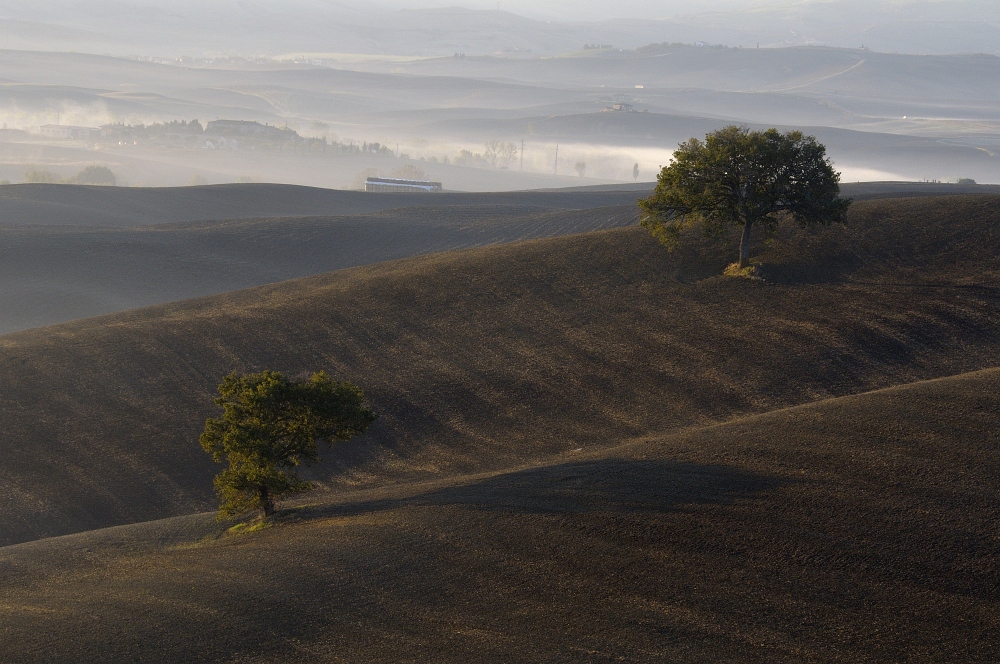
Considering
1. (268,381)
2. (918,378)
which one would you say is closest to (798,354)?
(918,378)

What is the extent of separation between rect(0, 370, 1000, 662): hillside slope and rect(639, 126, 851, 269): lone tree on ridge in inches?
796

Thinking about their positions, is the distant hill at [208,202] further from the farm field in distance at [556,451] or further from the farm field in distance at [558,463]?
the farm field in distance at [558,463]

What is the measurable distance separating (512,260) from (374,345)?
13347 millimetres

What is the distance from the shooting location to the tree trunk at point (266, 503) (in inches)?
1080

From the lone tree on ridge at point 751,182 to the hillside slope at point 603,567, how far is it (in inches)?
796

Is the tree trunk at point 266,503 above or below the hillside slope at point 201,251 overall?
below

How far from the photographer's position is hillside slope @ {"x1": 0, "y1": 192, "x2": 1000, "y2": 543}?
33906 millimetres

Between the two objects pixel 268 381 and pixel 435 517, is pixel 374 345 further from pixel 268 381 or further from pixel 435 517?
pixel 435 517

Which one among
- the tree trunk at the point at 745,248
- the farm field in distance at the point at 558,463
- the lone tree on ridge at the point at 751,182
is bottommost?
the farm field in distance at the point at 558,463

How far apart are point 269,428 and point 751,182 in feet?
100

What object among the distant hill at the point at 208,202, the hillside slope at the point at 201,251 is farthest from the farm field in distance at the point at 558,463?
the distant hill at the point at 208,202

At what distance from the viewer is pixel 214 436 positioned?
27406 mm

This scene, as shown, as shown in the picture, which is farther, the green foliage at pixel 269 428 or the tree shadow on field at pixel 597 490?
the green foliage at pixel 269 428

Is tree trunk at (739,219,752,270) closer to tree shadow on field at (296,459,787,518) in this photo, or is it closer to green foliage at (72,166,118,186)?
tree shadow on field at (296,459,787,518)
